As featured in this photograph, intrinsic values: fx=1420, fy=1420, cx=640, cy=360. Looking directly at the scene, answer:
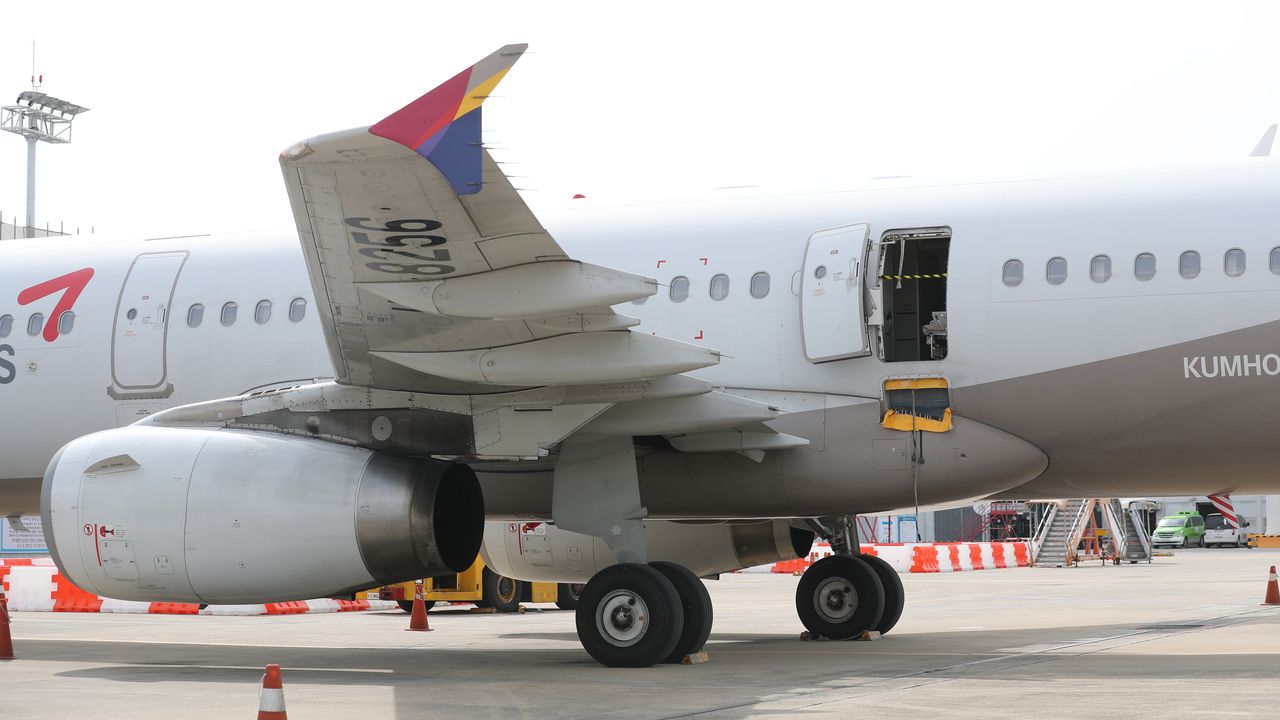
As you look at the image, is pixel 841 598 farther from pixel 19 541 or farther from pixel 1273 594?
pixel 19 541

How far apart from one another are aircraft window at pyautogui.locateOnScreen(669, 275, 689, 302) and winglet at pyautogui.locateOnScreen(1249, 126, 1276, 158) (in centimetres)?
512

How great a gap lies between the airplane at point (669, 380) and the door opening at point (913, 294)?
32 millimetres

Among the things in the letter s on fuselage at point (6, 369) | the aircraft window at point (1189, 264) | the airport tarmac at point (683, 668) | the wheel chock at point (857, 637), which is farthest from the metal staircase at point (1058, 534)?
the letter s on fuselage at point (6, 369)

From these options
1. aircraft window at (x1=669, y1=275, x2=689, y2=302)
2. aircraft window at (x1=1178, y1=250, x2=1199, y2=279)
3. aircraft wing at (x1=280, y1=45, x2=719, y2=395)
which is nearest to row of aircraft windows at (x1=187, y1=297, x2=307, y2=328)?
aircraft wing at (x1=280, y1=45, x2=719, y2=395)

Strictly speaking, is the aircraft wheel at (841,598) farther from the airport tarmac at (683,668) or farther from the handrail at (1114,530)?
the handrail at (1114,530)

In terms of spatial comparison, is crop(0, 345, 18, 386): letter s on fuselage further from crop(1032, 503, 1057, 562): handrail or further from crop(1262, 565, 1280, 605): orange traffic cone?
crop(1032, 503, 1057, 562): handrail

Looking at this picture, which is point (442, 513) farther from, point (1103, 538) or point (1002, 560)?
point (1103, 538)

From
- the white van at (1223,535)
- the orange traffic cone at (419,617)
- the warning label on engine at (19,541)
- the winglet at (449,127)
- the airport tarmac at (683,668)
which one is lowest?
the airport tarmac at (683,668)

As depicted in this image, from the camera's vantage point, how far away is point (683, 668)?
11.6 m

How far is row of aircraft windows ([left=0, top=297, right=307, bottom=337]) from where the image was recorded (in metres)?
13.8

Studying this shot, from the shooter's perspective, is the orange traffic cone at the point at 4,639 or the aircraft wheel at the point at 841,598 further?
the aircraft wheel at the point at 841,598

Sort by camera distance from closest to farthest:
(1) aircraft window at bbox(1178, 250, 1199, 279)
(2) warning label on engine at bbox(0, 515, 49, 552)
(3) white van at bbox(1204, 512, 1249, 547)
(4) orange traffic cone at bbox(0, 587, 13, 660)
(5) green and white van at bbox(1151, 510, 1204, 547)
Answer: (1) aircraft window at bbox(1178, 250, 1199, 279) → (4) orange traffic cone at bbox(0, 587, 13, 660) → (2) warning label on engine at bbox(0, 515, 49, 552) → (5) green and white van at bbox(1151, 510, 1204, 547) → (3) white van at bbox(1204, 512, 1249, 547)

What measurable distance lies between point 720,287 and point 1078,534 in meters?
32.3

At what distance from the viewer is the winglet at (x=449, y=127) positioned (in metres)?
9.13
